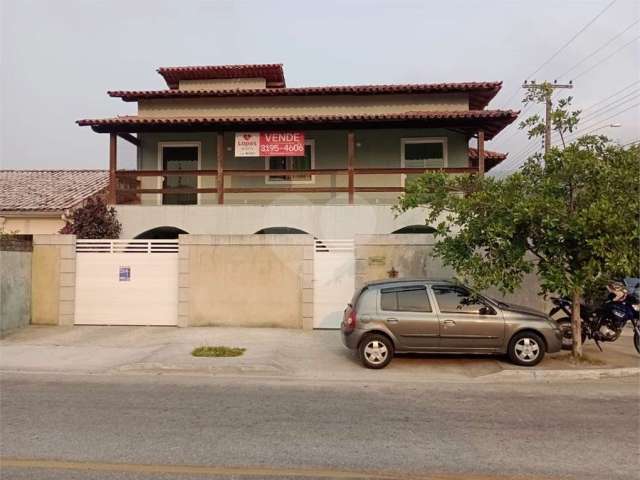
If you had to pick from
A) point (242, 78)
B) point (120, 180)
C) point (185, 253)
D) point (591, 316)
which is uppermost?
point (242, 78)

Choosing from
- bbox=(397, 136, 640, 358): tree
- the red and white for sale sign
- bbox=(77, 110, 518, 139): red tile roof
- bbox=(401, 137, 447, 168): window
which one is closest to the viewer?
bbox=(397, 136, 640, 358): tree

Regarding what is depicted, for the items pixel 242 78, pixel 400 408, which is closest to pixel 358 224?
pixel 242 78

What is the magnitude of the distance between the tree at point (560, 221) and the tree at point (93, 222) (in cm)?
931

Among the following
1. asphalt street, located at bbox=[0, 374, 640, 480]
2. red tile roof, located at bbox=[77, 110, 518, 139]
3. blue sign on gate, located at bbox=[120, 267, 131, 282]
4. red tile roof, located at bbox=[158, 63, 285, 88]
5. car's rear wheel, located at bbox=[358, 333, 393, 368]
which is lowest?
asphalt street, located at bbox=[0, 374, 640, 480]

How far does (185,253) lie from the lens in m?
12.5

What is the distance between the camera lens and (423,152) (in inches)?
656

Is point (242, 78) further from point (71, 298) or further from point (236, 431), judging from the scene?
point (236, 431)

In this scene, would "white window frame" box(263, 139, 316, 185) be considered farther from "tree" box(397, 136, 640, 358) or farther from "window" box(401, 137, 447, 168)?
"tree" box(397, 136, 640, 358)

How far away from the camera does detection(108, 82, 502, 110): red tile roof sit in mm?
15852

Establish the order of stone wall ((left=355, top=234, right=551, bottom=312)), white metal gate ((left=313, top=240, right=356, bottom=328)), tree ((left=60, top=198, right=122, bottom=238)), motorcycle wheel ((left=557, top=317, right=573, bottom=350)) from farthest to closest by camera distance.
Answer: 1. tree ((left=60, top=198, right=122, bottom=238))
2. white metal gate ((left=313, top=240, right=356, bottom=328))
3. stone wall ((left=355, top=234, right=551, bottom=312))
4. motorcycle wheel ((left=557, top=317, right=573, bottom=350))

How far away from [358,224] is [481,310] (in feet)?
20.6

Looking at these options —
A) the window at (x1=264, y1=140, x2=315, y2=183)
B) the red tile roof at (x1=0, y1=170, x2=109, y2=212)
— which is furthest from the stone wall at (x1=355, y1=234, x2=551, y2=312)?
the red tile roof at (x1=0, y1=170, x2=109, y2=212)

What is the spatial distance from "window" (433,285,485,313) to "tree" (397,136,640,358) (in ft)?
0.90

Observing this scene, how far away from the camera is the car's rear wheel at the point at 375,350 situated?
27.9 feet
